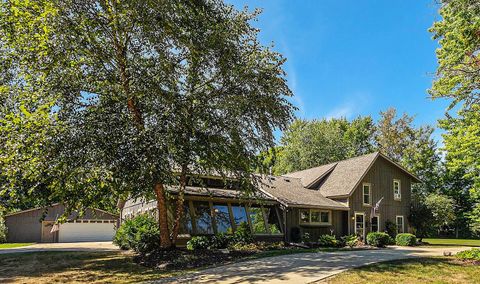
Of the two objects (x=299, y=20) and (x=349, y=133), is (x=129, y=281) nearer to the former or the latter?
(x=299, y=20)

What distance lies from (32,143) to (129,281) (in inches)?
212

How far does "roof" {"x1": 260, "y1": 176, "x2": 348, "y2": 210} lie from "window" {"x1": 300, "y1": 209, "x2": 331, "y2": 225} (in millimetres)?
644

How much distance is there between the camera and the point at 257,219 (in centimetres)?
2147

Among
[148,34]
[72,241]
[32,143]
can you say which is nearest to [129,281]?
[32,143]

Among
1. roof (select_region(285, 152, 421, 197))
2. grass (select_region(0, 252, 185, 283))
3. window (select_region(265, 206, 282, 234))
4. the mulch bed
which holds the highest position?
roof (select_region(285, 152, 421, 197))

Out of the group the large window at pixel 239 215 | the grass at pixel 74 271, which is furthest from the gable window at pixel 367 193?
the grass at pixel 74 271

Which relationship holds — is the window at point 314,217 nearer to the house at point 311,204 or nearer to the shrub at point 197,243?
the house at point 311,204

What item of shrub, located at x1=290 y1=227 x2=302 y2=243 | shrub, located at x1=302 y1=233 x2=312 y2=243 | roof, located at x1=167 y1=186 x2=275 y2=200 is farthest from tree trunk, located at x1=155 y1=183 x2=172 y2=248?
shrub, located at x1=302 y1=233 x2=312 y2=243

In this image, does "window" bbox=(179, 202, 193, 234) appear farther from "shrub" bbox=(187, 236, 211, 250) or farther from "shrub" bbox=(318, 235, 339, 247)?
"shrub" bbox=(318, 235, 339, 247)

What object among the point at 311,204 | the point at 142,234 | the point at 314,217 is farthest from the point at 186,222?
Result: the point at 314,217

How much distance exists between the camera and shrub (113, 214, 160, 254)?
16.4 m

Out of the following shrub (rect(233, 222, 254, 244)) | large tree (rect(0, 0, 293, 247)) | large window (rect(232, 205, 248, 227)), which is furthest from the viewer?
large window (rect(232, 205, 248, 227))

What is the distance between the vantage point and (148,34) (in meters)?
13.5

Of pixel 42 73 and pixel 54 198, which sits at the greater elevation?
pixel 42 73
